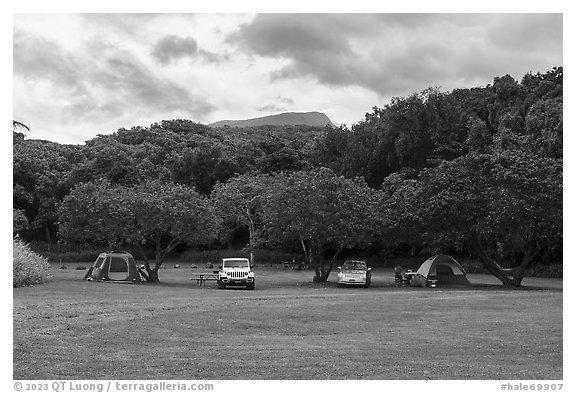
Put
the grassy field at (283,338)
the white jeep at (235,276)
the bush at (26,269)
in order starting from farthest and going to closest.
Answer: the white jeep at (235,276)
the bush at (26,269)
the grassy field at (283,338)

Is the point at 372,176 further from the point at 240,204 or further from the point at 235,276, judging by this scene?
the point at 235,276

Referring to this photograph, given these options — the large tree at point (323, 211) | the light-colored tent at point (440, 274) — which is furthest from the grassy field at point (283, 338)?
the light-colored tent at point (440, 274)

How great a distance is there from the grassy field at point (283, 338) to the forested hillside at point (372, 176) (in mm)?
8614

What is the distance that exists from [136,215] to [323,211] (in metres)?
9.17

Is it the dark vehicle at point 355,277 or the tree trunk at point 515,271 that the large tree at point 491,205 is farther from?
the dark vehicle at point 355,277

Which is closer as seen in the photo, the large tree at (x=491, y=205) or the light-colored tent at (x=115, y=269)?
the large tree at (x=491, y=205)

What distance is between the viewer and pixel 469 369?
422 inches

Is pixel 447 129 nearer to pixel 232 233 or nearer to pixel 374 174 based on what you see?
pixel 374 174

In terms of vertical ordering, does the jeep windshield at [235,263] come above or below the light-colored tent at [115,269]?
above

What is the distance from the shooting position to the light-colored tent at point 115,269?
3203cm

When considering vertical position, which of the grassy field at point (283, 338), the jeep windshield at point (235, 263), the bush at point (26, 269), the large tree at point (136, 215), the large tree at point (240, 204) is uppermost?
the large tree at point (240, 204)

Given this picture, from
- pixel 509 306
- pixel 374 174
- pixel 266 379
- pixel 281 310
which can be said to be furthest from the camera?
pixel 374 174
